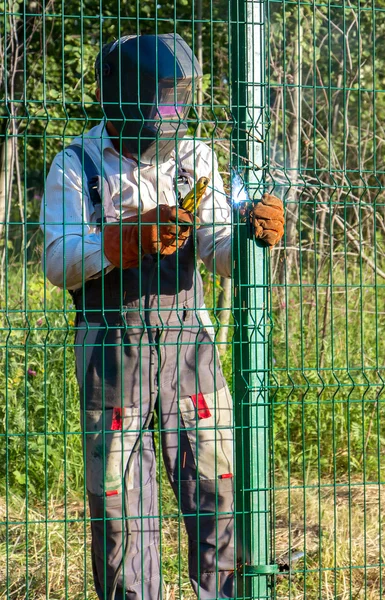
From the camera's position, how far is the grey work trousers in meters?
3.17

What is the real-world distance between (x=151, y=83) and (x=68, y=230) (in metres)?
0.64

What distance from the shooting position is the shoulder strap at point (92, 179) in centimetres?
318

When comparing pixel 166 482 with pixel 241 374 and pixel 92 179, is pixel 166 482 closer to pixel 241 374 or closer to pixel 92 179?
pixel 241 374

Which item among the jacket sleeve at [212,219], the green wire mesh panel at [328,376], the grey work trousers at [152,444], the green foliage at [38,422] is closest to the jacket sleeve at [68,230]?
the grey work trousers at [152,444]

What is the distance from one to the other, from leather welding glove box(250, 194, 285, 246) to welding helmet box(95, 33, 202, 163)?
406mm

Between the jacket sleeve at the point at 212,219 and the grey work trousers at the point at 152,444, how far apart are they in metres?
0.23

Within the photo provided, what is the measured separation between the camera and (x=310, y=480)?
519 cm

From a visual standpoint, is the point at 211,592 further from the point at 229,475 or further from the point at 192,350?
the point at 192,350

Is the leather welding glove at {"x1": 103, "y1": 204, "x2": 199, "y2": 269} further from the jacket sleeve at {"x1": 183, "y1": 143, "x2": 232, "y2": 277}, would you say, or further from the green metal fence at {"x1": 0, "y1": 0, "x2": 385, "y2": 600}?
the jacket sleeve at {"x1": 183, "y1": 143, "x2": 232, "y2": 277}

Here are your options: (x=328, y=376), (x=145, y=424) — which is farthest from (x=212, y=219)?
(x=328, y=376)

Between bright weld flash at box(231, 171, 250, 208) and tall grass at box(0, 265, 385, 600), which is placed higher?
bright weld flash at box(231, 171, 250, 208)

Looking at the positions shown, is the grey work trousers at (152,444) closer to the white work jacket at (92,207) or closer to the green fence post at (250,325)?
the green fence post at (250,325)

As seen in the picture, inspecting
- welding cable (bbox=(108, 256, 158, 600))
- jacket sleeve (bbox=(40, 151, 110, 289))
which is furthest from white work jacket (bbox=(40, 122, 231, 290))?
welding cable (bbox=(108, 256, 158, 600))

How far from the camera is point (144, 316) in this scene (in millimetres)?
3229
